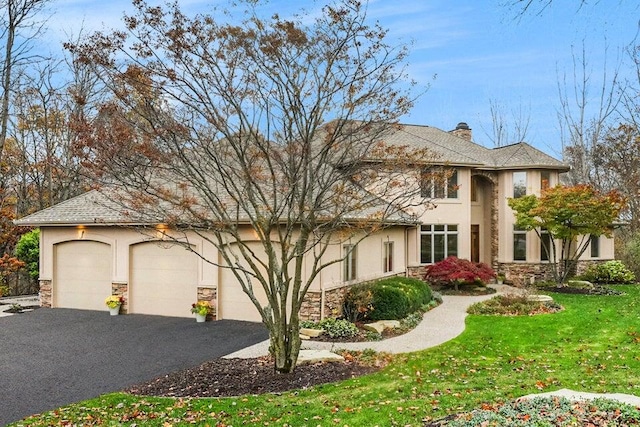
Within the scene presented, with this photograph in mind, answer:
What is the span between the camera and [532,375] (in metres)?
7.96

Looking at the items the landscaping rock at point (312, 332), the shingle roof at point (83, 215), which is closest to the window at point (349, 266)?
the shingle roof at point (83, 215)

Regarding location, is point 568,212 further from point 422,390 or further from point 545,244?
point 422,390

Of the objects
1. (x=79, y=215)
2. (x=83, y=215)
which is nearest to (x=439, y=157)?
(x=83, y=215)

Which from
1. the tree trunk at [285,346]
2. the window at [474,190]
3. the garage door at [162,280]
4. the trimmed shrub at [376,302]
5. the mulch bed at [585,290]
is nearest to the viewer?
the tree trunk at [285,346]

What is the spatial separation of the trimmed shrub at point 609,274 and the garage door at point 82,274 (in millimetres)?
18919

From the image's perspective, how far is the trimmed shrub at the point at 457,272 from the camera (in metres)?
18.8

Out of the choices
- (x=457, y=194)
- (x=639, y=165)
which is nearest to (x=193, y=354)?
(x=457, y=194)

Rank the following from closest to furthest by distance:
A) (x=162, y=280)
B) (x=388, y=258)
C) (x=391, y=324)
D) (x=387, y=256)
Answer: (x=391, y=324) → (x=162, y=280) → (x=387, y=256) → (x=388, y=258)

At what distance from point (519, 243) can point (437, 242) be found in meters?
4.01

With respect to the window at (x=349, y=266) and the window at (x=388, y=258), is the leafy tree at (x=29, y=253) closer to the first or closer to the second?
the window at (x=349, y=266)

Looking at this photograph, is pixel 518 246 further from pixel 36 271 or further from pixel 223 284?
pixel 36 271

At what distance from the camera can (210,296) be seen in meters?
14.3

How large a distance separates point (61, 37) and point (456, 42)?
1752 cm

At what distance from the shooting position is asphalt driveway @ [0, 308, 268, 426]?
812cm
